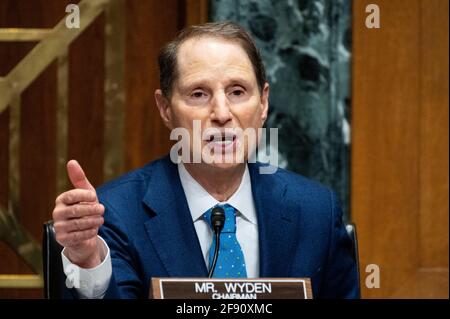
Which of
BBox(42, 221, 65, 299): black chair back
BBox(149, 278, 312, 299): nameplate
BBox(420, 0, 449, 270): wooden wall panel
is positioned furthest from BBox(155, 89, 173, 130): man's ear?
BBox(420, 0, 449, 270): wooden wall panel

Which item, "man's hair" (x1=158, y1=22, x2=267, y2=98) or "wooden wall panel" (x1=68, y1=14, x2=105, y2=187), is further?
"wooden wall panel" (x1=68, y1=14, x2=105, y2=187)

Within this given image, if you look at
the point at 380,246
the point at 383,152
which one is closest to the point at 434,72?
the point at 383,152

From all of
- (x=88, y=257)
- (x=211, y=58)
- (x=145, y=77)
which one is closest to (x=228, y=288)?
(x=88, y=257)

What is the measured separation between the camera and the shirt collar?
2.08 metres

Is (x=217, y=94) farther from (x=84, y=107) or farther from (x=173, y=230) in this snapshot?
(x=84, y=107)

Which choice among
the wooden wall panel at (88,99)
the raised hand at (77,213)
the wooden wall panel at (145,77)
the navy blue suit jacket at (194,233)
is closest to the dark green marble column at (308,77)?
the wooden wall panel at (145,77)

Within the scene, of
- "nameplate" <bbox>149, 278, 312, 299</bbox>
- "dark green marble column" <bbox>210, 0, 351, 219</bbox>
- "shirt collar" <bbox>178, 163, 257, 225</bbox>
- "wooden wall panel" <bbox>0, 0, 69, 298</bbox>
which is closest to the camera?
"nameplate" <bbox>149, 278, 312, 299</bbox>

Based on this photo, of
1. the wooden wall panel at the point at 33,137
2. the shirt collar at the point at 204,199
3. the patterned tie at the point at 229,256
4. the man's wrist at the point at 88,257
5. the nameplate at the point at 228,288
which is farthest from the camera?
the wooden wall panel at the point at 33,137

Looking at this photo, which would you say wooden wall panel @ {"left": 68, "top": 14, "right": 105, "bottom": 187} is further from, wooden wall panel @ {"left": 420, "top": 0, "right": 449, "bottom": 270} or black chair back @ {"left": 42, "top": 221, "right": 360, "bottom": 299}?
black chair back @ {"left": 42, "top": 221, "right": 360, "bottom": 299}

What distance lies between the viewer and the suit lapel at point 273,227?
2.03 m

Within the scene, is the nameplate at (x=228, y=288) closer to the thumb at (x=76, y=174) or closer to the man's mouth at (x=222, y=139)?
the thumb at (x=76, y=174)

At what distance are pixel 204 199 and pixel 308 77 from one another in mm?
1222

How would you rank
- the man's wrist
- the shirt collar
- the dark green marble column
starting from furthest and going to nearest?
the dark green marble column
the shirt collar
the man's wrist

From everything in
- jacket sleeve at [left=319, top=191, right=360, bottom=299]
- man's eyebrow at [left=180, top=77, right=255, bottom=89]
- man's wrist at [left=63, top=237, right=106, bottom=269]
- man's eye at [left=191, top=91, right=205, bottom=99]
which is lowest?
jacket sleeve at [left=319, top=191, right=360, bottom=299]
